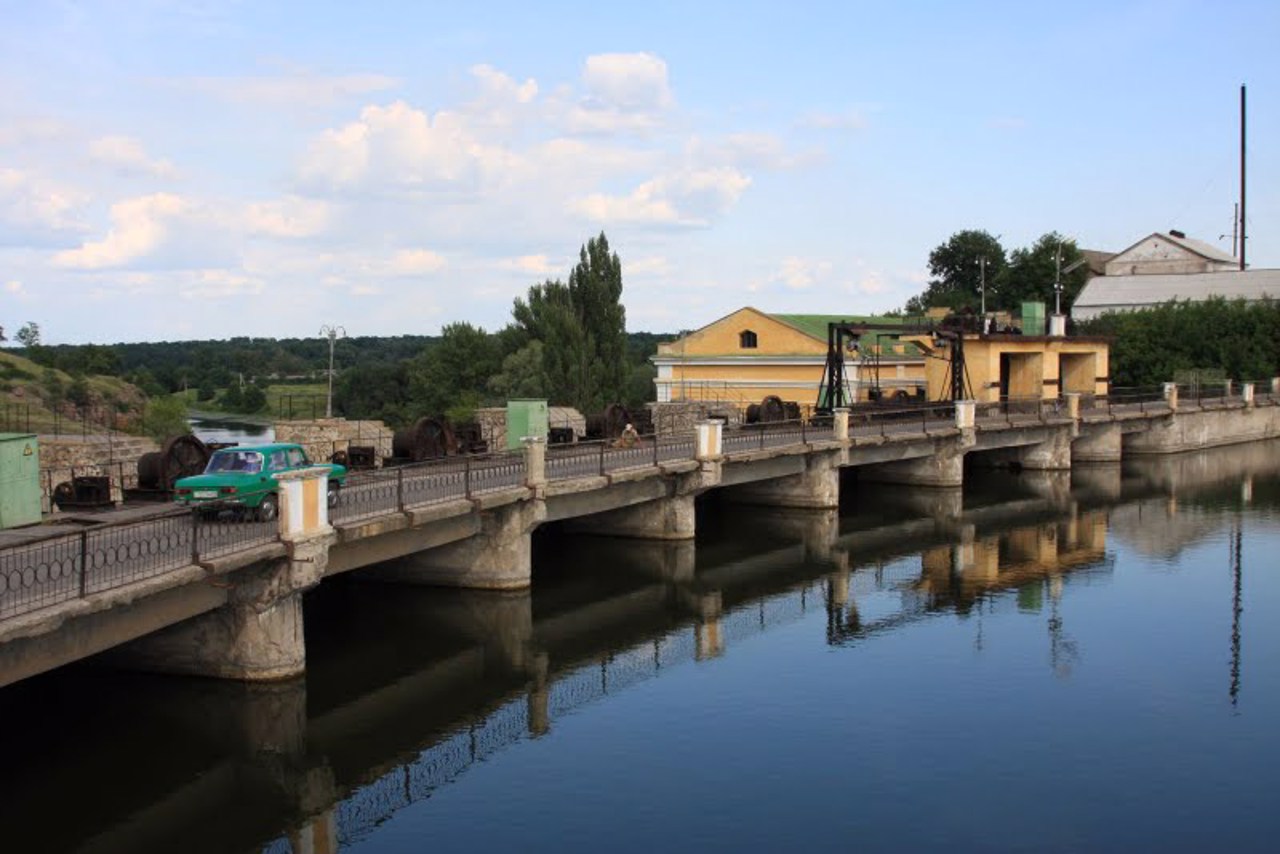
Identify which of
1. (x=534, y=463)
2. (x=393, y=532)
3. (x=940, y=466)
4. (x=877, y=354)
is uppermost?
(x=877, y=354)

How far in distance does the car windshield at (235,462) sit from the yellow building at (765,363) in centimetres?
4094

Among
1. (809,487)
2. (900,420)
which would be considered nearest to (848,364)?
(900,420)

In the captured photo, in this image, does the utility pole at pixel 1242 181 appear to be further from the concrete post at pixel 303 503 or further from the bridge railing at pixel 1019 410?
the concrete post at pixel 303 503

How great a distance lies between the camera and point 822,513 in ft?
136

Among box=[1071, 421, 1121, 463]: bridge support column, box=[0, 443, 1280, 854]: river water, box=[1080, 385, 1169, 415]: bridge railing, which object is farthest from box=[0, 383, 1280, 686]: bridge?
box=[1080, 385, 1169, 415]: bridge railing

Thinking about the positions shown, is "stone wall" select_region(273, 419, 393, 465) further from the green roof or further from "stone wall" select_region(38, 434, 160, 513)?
the green roof

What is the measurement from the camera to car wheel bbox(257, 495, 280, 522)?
22656 millimetres

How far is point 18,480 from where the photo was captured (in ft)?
74.9

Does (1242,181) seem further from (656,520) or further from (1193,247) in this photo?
(656,520)

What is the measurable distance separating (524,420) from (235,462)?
15337 mm

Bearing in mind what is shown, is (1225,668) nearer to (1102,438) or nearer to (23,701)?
(23,701)

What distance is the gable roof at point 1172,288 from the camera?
8612 centimetres

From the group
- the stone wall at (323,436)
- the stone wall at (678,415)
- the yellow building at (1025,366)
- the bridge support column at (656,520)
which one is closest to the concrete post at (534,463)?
the stone wall at (323,436)

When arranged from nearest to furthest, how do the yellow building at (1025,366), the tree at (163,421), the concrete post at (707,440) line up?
the concrete post at (707,440)
the tree at (163,421)
the yellow building at (1025,366)
